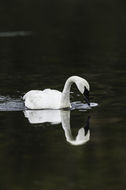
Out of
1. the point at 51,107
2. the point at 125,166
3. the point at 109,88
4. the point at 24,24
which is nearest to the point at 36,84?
the point at 109,88

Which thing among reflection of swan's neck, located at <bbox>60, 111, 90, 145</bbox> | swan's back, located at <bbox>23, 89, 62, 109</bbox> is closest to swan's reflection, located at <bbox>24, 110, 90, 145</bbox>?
reflection of swan's neck, located at <bbox>60, 111, 90, 145</bbox>

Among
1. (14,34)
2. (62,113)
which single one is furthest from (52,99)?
(14,34)

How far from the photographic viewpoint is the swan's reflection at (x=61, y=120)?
14.1 metres

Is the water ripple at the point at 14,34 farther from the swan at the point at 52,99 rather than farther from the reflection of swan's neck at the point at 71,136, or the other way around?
the reflection of swan's neck at the point at 71,136

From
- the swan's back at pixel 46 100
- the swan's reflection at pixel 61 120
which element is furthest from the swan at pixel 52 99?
the swan's reflection at pixel 61 120

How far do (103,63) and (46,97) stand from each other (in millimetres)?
8135

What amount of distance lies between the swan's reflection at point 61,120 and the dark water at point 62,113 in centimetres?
2

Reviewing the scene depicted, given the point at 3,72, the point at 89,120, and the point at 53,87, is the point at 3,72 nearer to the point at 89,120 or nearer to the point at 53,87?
the point at 53,87

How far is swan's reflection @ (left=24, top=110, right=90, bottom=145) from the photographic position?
14095mm

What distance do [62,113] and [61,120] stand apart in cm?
68

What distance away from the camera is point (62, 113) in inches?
651

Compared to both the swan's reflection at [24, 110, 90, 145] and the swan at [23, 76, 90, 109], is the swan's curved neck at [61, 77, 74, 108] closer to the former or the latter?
the swan at [23, 76, 90, 109]

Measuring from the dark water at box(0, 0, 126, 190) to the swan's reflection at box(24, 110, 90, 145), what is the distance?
0.02 metres

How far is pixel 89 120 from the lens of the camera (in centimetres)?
1573
